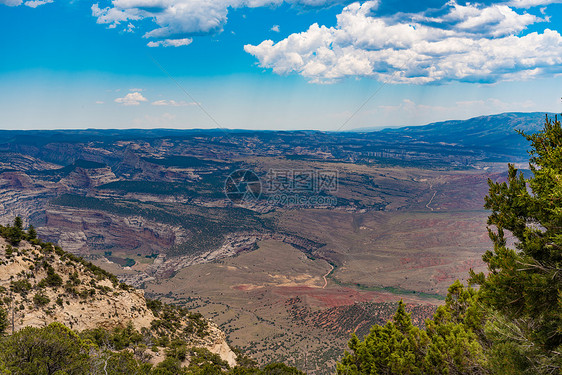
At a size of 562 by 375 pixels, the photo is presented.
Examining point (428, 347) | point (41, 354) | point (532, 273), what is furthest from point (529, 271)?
point (41, 354)

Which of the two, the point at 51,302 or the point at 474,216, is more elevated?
the point at 51,302

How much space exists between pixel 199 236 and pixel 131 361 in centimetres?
8170

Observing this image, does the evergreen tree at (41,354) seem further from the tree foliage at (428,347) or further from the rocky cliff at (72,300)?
the tree foliage at (428,347)

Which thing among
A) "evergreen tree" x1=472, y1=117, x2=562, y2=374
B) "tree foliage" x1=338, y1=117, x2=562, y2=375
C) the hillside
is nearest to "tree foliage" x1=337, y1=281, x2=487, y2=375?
"tree foliage" x1=338, y1=117, x2=562, y2=375

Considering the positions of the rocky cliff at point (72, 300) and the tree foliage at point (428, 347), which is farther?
the rocky cliff at point (72, 300)

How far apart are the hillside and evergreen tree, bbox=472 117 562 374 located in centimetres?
1721

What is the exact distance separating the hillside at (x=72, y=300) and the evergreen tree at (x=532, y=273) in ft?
56.5

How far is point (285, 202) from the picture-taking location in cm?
13088

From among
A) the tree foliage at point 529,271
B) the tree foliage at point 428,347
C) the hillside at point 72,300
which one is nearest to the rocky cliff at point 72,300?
the hillside at point 72,300

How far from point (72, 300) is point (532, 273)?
22.0 meters

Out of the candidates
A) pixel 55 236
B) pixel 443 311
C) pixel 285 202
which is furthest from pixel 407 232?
pixel 55 236

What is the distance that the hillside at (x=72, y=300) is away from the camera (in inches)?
661

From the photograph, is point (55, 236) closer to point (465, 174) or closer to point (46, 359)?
point (46, 359)

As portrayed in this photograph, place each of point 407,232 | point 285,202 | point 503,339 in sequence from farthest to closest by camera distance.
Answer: point 285,202, point 407,232, point 503,339
